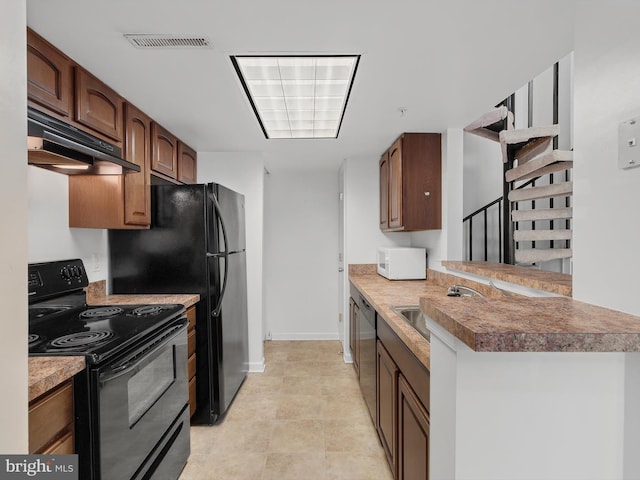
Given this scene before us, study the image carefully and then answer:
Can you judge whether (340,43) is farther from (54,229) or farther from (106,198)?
(54,229)

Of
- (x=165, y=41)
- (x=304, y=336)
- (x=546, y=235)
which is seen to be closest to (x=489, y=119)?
(x=546, y=235)

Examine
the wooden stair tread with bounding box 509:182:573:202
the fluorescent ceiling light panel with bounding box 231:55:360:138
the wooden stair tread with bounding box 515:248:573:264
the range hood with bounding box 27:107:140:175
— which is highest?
the fluorescent ceiling light panel with bounding box 231:55:360:138

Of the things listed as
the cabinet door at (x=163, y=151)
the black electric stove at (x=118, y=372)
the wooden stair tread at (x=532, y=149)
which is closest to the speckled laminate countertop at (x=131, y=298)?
the black electric stove at (x=118, y=372)

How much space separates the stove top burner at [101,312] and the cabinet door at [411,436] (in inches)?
62.0

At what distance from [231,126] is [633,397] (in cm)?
268

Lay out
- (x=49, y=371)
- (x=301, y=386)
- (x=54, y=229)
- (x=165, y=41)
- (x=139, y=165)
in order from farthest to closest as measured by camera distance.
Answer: (x=301, y=386) < (x=139, y=165) < (x=54, y=229) < (x=165, y=41) < (x=49, y=371)

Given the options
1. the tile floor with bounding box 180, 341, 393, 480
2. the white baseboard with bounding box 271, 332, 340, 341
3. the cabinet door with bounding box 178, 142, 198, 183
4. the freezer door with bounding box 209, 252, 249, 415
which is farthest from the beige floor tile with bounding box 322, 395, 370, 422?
the cabinet door with bounding box 178, 142, 198, 183

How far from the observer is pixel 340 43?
5.17 ft

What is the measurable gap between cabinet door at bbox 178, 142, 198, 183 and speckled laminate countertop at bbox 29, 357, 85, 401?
83.0 inches

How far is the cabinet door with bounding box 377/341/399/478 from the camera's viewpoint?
176 centimetres

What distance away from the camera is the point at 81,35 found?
150 cm

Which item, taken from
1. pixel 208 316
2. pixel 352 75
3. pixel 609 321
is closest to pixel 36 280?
pixel 208 316

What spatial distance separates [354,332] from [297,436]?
1.17 metres

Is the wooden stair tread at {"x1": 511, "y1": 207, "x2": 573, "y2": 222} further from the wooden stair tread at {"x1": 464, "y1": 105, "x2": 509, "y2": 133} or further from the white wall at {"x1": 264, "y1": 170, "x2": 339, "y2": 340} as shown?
the white wall at {"x1": 264, "y1": 170, "x2": 339, "y2": 340}
